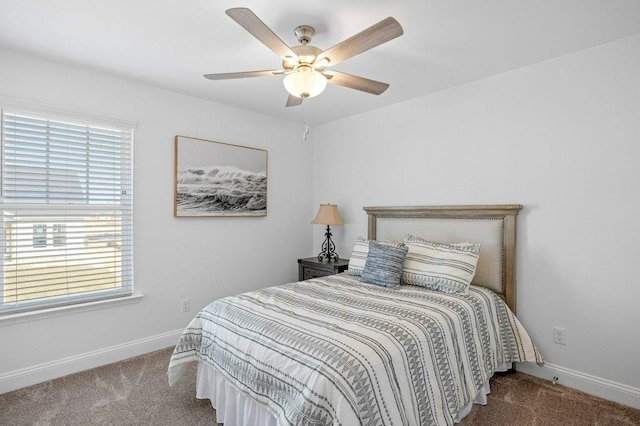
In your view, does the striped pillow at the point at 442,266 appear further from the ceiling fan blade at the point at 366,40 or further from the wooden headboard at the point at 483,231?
the ceiling fan blade at the point at 366,40

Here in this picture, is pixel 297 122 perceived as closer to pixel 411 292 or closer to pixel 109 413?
pixel 411 292

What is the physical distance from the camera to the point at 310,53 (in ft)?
6.25

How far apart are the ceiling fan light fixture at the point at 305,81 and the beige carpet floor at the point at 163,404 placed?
2.07m

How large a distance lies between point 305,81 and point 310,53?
0.51ft

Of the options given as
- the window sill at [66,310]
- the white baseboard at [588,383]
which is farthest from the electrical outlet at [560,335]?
the window sill at [66,310]

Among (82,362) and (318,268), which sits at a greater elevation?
(318,268)

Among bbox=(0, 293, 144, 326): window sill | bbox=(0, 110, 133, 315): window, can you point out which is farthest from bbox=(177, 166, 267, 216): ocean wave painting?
bbox=(0, 293, 144, 326): window sill

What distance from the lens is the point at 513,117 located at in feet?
8.98

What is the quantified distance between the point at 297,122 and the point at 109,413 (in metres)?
3.39

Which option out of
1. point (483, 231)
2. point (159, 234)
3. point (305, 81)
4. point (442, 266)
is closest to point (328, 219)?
point (442, 266)

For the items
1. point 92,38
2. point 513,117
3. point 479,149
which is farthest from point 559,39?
point 92,38

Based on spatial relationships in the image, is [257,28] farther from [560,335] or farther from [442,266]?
[560,335]

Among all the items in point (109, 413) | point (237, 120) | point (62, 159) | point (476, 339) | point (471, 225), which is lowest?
point (109, 413)

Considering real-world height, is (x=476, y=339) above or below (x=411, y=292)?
below
